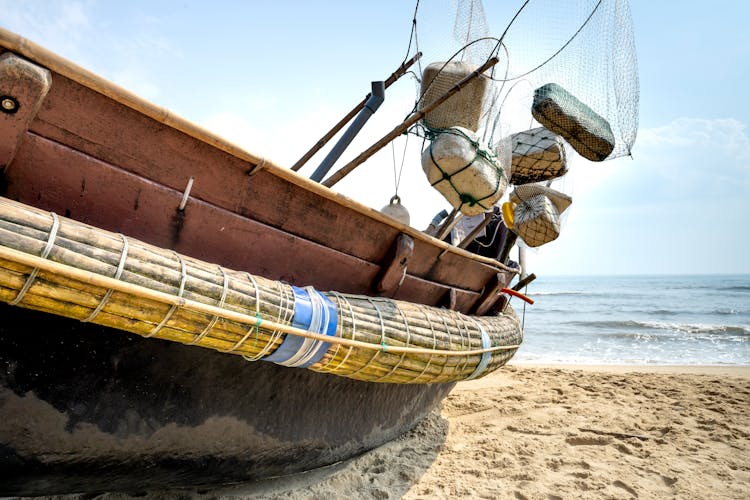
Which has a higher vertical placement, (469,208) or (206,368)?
(469,208)

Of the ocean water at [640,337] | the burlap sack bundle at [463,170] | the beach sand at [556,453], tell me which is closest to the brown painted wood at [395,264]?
the burlap sack bundle at [463,170]

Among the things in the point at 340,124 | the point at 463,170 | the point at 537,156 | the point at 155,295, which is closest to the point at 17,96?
the point at 155,295

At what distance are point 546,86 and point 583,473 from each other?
330 centimetres

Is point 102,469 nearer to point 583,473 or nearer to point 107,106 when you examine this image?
point 107,106

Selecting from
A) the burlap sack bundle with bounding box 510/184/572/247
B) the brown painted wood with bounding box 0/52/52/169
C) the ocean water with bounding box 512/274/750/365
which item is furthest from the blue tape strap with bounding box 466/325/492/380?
the ocean water with bounding box 512/274/750/365

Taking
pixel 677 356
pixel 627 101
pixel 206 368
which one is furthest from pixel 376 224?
pixel 677 356

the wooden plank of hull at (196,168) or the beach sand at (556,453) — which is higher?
the wooden plank of hull at (196,168)

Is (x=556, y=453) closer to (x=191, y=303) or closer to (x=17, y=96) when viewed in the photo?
(x=191, y=303)

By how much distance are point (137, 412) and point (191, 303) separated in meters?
0.71

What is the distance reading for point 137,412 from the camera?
5.39ft

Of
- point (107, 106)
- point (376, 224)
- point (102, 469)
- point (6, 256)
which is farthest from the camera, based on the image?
point (376, 224)

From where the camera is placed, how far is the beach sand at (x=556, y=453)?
263 cm

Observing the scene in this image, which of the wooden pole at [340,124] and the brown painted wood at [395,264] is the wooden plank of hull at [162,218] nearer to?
the brown painted wood at [395,264]

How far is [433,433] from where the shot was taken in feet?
12.0
